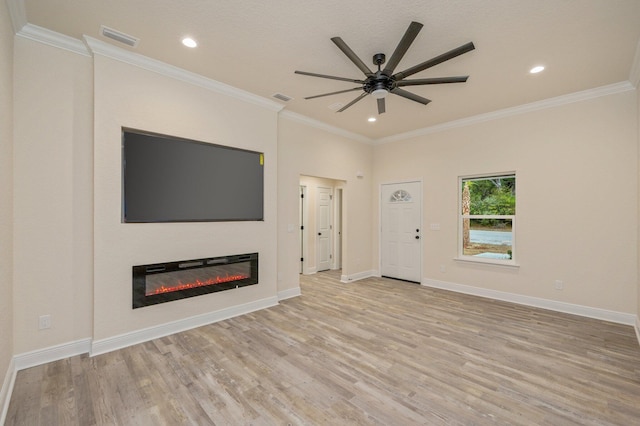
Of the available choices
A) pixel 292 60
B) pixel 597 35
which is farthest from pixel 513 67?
pixel 292 60

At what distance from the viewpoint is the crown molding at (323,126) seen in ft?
15.4

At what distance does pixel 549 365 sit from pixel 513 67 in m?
3.20

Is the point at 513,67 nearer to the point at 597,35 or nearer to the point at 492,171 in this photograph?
the point at 597,35

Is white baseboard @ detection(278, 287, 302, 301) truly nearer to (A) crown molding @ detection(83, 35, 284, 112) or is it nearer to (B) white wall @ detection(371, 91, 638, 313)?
(B) white wall @ detection(371, 91, 638, 313)

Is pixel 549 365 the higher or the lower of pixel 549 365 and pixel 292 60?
the lower

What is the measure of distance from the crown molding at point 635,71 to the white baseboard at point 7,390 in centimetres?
625

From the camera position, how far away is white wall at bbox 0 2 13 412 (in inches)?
81.4

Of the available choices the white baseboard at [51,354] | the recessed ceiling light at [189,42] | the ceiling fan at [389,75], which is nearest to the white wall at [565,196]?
the ceiling fan at [389,75]

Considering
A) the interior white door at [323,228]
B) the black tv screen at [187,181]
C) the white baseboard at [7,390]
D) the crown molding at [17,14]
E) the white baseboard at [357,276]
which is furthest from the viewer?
the interior white door at [323,228]

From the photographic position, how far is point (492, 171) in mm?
4727

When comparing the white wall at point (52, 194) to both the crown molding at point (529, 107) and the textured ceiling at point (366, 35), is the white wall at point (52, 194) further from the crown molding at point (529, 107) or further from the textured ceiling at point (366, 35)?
the crown molding at point (529, 107)

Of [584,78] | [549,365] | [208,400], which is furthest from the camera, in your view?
[584,78]

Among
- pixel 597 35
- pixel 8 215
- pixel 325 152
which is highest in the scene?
pixel 597 35

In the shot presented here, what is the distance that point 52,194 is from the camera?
8.73 ft
